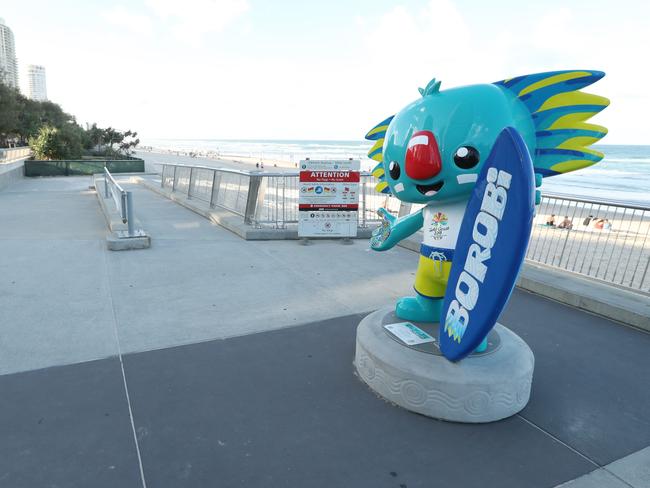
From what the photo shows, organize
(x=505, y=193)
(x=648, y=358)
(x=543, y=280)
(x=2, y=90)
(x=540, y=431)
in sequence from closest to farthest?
(x=505, y=193), (x=540, y=431), (x=648, y=358), (x=543, y=280), (x=2, y=90)

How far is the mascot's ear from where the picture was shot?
328 centimetres

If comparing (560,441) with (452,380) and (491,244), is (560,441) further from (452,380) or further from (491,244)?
(491,244)

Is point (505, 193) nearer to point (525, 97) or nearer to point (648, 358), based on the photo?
point (525, 97)

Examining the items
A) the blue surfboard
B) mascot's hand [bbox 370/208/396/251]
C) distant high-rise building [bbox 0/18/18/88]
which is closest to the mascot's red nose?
the blue surfboard

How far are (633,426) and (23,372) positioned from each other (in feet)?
15.2

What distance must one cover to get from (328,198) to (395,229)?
14.6 ft

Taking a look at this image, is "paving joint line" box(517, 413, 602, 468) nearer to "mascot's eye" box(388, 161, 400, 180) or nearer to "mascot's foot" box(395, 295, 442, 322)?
"mascot's foot" box(395, 295, 442, 322)

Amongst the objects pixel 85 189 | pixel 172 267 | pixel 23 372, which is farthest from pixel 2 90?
pixel 23 372

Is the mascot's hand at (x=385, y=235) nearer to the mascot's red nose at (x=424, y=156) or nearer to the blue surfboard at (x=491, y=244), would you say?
the mascot's red nose at (x=424, y=156)

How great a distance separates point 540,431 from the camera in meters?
3.08

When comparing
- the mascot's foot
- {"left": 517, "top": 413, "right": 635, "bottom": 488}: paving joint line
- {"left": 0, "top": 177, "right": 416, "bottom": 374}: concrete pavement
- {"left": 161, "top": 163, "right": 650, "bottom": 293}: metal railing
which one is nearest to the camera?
{"left": 517, "top": 413, "right": 635, "bottom": 488}: paving joint line

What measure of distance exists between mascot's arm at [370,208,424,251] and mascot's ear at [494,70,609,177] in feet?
3.67

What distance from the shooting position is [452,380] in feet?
10.3

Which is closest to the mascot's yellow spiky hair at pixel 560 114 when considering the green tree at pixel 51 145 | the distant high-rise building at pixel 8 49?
the green tree at pixel 51 145
